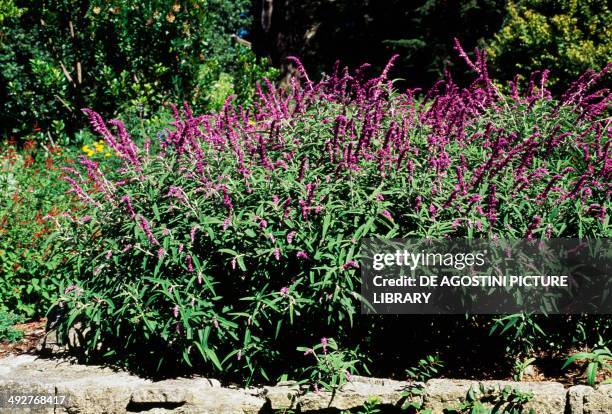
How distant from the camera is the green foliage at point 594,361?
4.08m

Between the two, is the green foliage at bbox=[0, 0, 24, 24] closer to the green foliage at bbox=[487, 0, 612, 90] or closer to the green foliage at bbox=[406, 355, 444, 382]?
the green foliage at bbox=[406, 355, 444, 382]

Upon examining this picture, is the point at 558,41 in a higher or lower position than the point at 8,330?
higher

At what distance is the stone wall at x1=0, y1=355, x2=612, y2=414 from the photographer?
13.4 ft

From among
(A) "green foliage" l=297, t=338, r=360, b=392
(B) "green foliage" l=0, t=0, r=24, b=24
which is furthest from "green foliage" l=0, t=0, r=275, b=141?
(A) "green foliage" l=297, t=338, r=360, b=392

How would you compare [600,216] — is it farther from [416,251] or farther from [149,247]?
→ [149,247]

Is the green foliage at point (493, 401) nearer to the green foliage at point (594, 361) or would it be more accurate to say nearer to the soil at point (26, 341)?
the green foliage at point (594, 361)

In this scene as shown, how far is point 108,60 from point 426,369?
318 inches

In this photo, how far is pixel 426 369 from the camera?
4359 millimetres

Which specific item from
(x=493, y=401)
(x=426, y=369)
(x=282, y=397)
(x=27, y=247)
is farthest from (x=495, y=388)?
(x=27, y=247)

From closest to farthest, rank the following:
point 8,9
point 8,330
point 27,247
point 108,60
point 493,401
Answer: point 493,401, point 8,330, point 27,247, point 8,9, point 108,60

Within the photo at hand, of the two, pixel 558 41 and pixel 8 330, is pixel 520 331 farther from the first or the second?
pixel 558 41

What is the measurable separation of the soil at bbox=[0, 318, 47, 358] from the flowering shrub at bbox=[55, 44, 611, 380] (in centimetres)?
92

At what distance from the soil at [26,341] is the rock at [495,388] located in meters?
2.99

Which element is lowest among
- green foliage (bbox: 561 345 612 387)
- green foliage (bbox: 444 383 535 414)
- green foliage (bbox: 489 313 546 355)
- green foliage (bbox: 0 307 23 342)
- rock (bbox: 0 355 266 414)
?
rock (bbox: 0 355 266 414)
